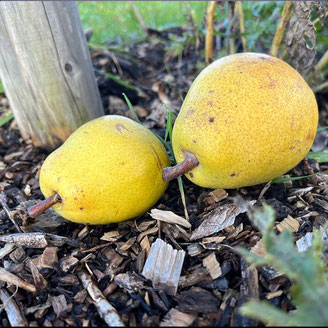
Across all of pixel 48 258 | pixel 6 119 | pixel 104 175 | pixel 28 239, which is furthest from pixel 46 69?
pixel 48 258

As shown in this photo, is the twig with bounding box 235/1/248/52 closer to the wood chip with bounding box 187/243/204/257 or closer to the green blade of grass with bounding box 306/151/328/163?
the green blade of grass with bounding box 306/151/328/163

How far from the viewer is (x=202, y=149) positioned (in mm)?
1637

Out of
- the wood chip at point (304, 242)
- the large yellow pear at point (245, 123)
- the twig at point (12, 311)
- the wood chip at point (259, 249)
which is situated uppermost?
the large yellow pear at point (245, 123)

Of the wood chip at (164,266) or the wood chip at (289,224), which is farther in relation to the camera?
the wood chip at (289,224)

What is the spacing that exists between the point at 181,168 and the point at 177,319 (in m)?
0.67

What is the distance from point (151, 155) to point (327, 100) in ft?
5.98

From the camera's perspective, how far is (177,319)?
1312 millimetres

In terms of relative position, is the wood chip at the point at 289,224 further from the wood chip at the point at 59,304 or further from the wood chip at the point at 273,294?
the wood chip at the point at 59,304

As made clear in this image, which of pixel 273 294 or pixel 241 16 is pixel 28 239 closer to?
pixel 273 294

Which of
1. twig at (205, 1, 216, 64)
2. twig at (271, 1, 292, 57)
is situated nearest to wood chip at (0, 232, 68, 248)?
twig at (205, 1, 216, 64)

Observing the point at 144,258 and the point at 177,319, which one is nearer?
the point at 177,319

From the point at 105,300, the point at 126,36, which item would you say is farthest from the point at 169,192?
the point at 126,36

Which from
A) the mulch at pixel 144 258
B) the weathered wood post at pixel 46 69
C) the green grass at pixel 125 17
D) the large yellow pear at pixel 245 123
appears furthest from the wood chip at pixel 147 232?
the green grass at pixel 125 17

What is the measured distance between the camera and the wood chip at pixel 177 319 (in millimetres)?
1288
